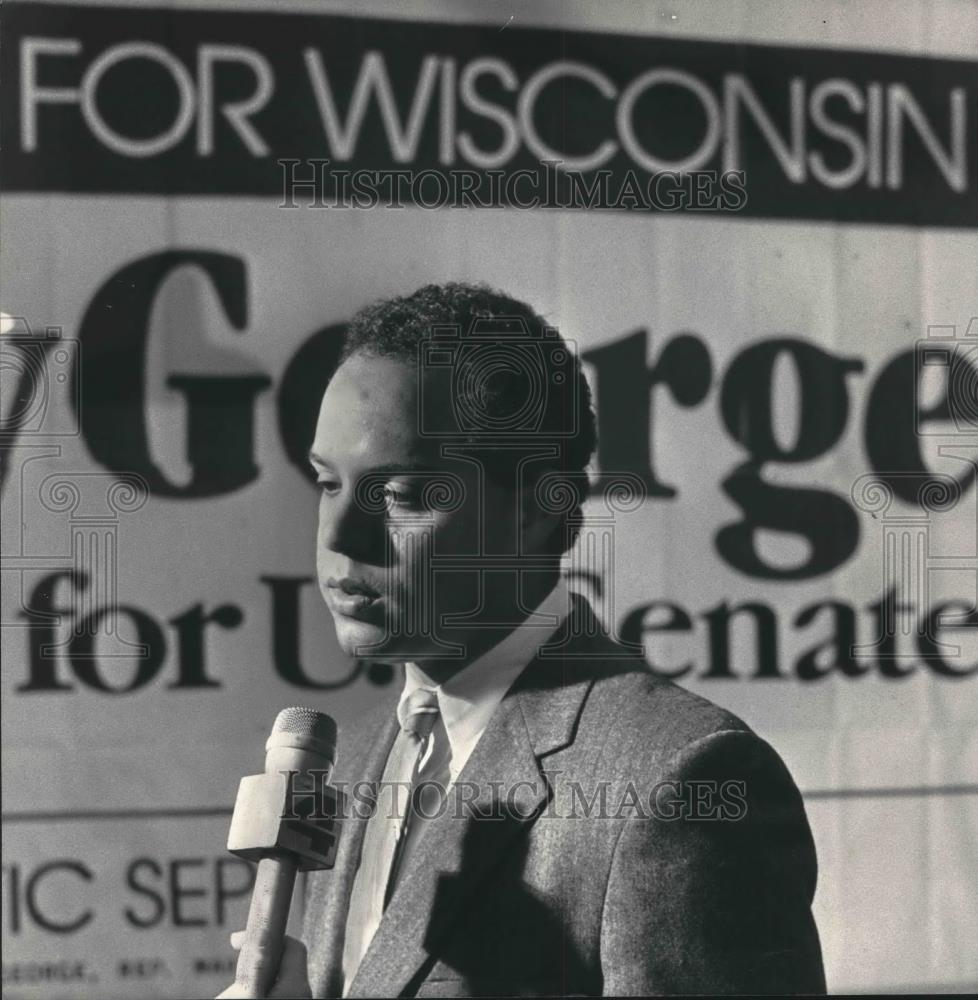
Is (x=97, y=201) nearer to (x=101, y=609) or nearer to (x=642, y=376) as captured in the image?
(x=101, y=609)

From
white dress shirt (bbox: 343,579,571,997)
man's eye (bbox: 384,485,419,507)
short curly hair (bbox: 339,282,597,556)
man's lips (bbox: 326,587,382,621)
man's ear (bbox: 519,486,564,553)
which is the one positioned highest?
short curly hair (bbox: 339,282,597,556)

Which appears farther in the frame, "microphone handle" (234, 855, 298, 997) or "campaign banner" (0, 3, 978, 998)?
"campaign banner" (0, 3, 978, 998)

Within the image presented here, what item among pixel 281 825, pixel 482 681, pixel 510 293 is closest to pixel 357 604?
pixel 482 681

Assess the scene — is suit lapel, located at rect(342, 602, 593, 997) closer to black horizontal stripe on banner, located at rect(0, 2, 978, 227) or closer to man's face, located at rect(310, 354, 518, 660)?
man's face, located at rect(310, 354, 518, 660)

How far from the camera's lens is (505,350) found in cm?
231

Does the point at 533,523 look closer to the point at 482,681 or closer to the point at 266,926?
the point at 482,681

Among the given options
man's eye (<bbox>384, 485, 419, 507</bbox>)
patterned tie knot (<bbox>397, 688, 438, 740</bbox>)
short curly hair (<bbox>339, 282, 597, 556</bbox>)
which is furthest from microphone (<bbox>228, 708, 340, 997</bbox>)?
short curly hair (<bbox>339, 282, 597, 556</bbox>)

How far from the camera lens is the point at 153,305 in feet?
7.48

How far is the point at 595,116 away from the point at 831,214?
51cm

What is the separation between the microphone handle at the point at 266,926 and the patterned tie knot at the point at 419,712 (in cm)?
32

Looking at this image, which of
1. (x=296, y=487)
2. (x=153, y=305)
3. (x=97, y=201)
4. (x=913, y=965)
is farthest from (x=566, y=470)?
(x=913, y=965)

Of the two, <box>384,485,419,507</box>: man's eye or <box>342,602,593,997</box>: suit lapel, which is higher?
<box>384,485,419,507</box>: man's eye

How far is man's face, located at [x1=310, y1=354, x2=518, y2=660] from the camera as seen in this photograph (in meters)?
2.25

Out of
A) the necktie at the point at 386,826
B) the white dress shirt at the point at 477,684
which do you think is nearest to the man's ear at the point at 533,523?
the white dress shirt at the point at 477,684
